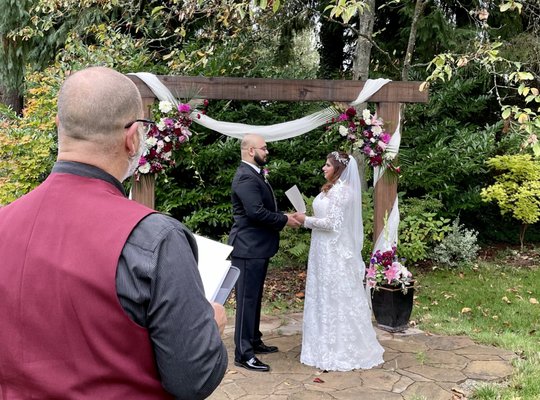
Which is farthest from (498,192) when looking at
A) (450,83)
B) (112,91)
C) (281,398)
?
(112,91)

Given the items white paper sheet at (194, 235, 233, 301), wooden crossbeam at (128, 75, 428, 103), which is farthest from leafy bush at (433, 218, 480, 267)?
white paper sheet at (194, 235, 233, 301)

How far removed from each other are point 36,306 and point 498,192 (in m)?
9.71

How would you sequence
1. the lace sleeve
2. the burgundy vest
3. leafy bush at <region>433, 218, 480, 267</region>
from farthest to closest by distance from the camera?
1. leafy bush at <region>433, 218, 480, 267</region>
2. the lace sleeve
3. the burgundy vest

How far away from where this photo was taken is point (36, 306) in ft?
4.42

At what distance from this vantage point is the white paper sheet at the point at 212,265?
1907 mm

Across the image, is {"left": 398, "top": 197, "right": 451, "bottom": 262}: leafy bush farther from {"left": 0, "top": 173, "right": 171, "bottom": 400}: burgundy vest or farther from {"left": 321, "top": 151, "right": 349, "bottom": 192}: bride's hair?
{"left": 0, "top": 173, "right": 171, "bottom": 400}: burgundy vest

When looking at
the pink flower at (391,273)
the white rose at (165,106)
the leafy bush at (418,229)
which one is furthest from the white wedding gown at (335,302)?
the leafy bush at (418,229)

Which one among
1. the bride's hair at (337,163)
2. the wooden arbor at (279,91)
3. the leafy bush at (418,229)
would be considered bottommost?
the leafy bush at (418,229)

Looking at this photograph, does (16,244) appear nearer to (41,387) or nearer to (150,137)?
(41,387)

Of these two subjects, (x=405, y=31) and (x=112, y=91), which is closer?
(x=112, y=91)

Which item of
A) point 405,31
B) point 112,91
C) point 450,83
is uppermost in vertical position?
point 405,31

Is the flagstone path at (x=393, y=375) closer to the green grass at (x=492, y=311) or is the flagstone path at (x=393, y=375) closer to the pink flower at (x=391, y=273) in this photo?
the green grass at (x=492, y=311)

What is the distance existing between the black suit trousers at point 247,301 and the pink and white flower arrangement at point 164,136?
1.37 meters

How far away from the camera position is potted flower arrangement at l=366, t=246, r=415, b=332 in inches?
238
